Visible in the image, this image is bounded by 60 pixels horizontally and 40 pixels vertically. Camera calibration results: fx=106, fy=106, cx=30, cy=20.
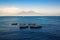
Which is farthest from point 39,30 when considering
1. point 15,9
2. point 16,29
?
point 15,9

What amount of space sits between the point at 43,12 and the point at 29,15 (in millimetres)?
334

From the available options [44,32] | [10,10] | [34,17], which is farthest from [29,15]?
[44,32]

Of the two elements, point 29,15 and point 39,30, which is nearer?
point 29,15

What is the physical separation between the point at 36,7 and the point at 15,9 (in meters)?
0.48

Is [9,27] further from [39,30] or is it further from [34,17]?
[34,17]

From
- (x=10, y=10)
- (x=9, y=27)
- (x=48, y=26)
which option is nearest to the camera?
(x=10, y=10)

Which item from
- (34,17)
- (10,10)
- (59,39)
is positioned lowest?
(59,39)

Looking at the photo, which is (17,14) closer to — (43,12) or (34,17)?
(34,17)

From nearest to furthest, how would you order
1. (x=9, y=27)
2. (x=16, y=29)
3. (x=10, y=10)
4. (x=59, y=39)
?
(x=10, y=10) → (x=59, y=39) → (x=16, y=29) → (x=9, y=27)

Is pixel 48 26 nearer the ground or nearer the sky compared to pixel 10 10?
nearer the ground

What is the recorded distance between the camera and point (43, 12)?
8.09 feet

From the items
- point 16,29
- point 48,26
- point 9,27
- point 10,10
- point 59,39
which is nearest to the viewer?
point 10,10

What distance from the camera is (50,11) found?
2484mm

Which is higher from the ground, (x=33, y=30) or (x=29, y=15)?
(x=29, y=15)
